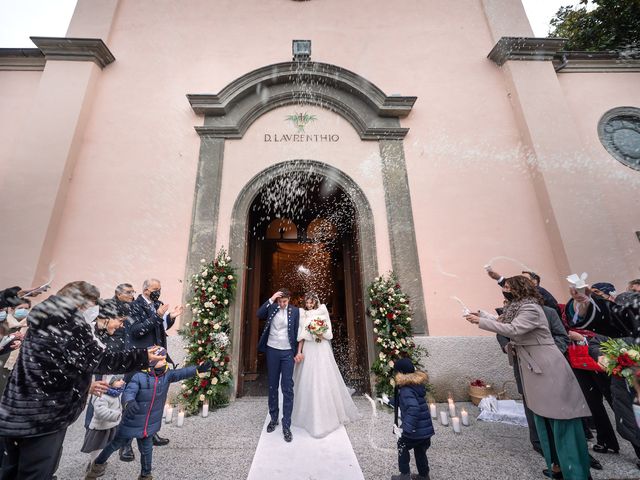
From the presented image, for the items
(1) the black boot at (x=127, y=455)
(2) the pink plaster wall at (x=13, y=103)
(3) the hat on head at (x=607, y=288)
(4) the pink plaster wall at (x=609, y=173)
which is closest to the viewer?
(1) the black boot at (x=127, y=455)

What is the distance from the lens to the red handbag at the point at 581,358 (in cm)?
359

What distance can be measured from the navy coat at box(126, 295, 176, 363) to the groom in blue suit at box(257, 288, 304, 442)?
1.51m

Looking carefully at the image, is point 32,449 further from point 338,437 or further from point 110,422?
point 338,437

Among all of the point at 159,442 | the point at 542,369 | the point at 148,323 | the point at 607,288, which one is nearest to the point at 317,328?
the point at 148,323

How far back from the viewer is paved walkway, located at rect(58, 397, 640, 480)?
125 inches

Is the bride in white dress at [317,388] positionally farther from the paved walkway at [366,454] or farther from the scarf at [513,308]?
the scarf at [513,308]

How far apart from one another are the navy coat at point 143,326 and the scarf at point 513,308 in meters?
4.42

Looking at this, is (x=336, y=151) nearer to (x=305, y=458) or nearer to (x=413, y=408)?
(x=413, y=408)

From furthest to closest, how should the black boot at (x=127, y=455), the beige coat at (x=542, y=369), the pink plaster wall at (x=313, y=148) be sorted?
the pink plaster wall at (x=313, y=148), the black boot at (x=127, y=455), the beige coat at (x=542, y=369)

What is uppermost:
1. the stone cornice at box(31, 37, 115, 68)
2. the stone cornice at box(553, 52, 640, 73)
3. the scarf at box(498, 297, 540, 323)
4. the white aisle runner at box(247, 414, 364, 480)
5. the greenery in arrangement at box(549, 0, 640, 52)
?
the greenery in arrangement at box(549, 0, 640, 52)

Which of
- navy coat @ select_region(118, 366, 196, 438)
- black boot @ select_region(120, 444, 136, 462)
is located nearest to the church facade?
black boot @ select_region(120, 444, 136, 462)

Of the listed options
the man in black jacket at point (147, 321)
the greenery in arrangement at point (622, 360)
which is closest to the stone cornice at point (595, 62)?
the greenery in arrangement at point (622, 360)

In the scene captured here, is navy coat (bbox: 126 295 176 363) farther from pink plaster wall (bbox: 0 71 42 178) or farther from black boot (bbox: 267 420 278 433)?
pink plaster wall (bbox: 0 71 42 178)

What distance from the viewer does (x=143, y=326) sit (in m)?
3.98
